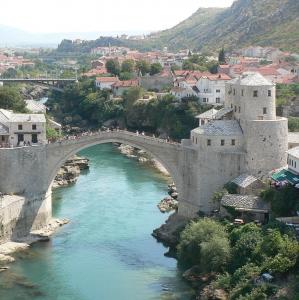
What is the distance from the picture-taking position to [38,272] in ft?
123

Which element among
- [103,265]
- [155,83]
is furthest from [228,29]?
[103,265]

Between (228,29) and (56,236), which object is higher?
(228,29)

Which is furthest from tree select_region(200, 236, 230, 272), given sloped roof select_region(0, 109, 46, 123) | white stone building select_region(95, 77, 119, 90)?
white stone building select_region(95, 77, 119, 90)

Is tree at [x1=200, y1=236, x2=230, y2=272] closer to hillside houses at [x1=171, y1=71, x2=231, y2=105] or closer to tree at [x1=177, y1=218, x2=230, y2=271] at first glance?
tree at [x1=177, y1=218, x2=230, y2=271]

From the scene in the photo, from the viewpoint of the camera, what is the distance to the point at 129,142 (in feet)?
151

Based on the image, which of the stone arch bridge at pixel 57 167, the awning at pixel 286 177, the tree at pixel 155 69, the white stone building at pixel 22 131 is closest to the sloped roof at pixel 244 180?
the stone arch bridge at pixel 57 167

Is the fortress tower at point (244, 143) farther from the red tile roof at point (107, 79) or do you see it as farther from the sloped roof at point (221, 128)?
the red tile roof at point (107, 79)

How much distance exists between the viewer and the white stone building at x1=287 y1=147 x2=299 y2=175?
127 feet

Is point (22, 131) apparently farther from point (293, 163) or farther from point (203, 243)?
point (293, 163)

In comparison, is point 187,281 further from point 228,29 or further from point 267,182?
point 228,29

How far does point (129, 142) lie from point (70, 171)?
1423 centimetres

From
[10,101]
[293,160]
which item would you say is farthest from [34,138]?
[10,101]

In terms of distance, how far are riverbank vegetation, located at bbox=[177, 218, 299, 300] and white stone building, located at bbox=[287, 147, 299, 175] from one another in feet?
15.3

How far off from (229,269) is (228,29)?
12045 cm
